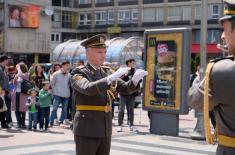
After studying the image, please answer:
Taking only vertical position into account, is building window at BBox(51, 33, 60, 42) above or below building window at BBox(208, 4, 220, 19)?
below

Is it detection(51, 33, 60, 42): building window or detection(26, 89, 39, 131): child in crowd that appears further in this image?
detection(51, 33, 60, 42): building window

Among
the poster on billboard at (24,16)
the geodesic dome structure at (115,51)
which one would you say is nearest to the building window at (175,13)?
the geodesic dome structure at (115,51)

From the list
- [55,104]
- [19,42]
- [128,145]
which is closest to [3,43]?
[19,42]

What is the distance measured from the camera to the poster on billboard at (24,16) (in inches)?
2170

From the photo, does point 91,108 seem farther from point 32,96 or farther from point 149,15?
point 149,15

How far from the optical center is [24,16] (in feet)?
184

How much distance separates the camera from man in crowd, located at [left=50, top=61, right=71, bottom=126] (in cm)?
1334

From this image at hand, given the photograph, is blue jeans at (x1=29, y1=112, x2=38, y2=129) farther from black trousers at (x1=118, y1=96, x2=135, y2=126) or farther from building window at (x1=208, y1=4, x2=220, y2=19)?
building window at (x1=208, y1=4, x2=220, y2=19)

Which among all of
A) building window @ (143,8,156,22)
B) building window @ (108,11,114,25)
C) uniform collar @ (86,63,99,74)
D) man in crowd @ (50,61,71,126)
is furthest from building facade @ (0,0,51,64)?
uniform collar @ (86,63,99,74)

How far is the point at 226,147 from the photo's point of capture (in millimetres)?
3264

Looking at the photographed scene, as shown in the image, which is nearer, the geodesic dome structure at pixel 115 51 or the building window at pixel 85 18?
the geodesic dome structure at pixel 115 51

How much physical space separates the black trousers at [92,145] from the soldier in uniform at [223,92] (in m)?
1.91

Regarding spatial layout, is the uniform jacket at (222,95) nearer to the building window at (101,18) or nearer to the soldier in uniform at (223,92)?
the soldier in uniform at (223,92)

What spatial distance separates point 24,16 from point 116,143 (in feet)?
155
